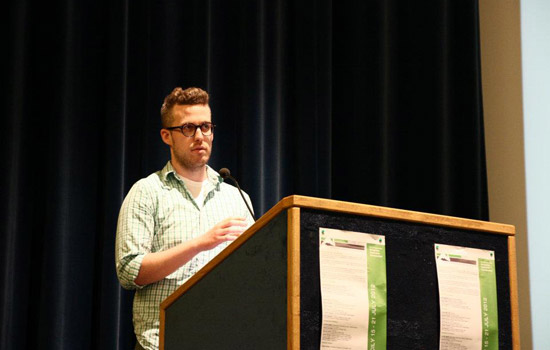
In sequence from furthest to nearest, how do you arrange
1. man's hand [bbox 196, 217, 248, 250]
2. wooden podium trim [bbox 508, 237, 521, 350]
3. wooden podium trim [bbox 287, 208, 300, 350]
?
man's hand [bbox 196, 217, 248, 250], wooden podium trim [bbox 508, 237, 521, 350], wooden podium trim [bbox 287, 208, 300, 350]

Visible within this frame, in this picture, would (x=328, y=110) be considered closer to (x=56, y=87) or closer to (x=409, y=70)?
(x=409, y=70)

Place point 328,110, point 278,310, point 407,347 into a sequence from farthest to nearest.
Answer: point 328,110 → point 407,347 → point 278,310

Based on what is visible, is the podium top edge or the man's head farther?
the man's head

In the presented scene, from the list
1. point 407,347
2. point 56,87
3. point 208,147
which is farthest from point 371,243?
point 56,87

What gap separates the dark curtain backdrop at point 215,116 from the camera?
2912 millimetres

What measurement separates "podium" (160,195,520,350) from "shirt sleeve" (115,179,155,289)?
567 mm

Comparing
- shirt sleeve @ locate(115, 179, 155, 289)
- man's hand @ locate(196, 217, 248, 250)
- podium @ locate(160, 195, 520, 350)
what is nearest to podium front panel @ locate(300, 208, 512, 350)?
Result: podium @ locate(160, 195, 520, 350)

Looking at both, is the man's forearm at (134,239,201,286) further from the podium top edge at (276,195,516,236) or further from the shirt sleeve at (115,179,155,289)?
the podium top edge at (276,195,516,236)

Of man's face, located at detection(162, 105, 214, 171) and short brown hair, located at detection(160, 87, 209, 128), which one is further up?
short brown hair, located at detection(160, 87, 209, 128)

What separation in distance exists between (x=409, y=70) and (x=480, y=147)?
506 mm

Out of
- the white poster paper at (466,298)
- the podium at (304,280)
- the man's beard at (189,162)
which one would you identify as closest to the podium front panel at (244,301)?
the podium at (304,280)

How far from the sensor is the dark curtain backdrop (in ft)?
9.55

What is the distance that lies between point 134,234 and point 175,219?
0.15 m

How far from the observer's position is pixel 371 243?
4.62 feet
